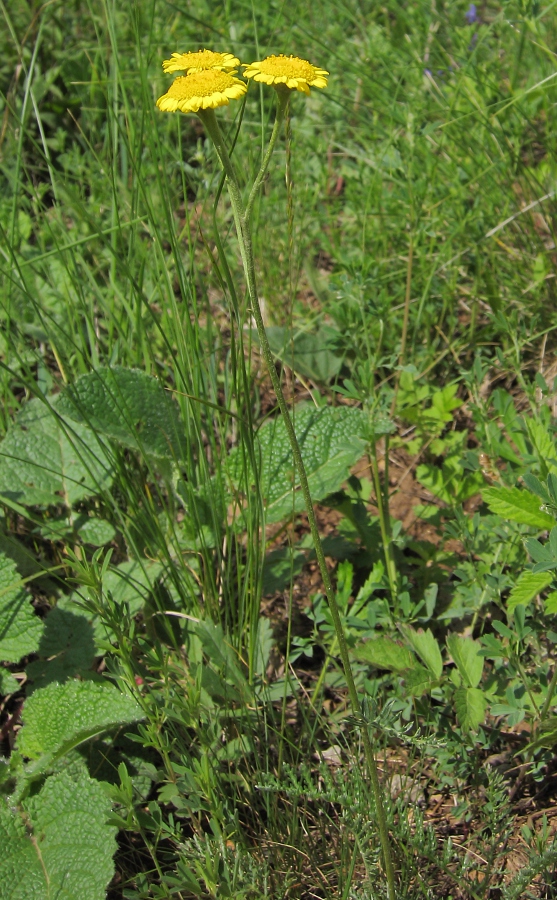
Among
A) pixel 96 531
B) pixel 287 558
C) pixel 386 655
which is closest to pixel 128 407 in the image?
pixel 96 531

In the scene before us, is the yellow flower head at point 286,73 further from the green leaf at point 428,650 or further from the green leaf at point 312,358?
the green leaf at point 312,358

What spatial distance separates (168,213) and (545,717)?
44.2 inches

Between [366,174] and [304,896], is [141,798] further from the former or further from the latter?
[366,174]

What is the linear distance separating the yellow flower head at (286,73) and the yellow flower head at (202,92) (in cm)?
3

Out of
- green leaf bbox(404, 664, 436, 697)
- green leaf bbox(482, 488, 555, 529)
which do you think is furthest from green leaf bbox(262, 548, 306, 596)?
green leaf bbox(482, 488, 555, 529)

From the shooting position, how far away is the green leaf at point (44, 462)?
187 centimetres

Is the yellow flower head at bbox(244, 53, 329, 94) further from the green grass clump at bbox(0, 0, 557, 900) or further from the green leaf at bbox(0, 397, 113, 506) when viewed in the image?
the green leaf at bbox(0, 397, 113, 506)

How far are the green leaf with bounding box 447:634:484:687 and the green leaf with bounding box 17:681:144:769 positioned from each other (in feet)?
1.96

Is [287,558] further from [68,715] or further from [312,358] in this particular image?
[312,358]

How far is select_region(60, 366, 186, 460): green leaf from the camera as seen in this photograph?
1673mm

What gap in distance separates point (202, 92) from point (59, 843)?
4.05ft

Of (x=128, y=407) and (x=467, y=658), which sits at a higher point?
(x=128, y=407)

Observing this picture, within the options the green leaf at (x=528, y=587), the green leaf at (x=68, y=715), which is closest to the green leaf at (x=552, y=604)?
the green leaf at (x=528, y=587)

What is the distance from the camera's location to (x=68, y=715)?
4.93 ft
